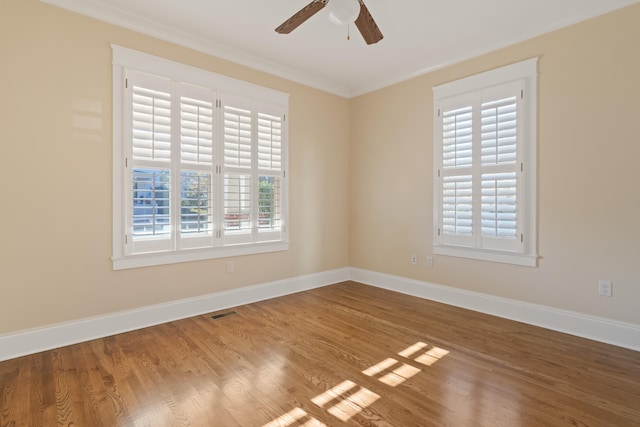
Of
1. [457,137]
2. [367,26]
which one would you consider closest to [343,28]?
[367,26]

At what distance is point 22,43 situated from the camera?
8.25ft

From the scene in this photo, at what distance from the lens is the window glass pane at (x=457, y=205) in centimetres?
366

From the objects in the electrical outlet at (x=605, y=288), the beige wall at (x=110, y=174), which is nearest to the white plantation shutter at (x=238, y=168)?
the beige wall at (x=110, y=174)

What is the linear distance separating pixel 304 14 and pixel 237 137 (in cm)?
173

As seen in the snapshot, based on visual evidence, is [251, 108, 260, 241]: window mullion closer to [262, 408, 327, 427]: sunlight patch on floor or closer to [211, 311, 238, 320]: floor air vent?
[211, 311, 238, 320]: floor air vent

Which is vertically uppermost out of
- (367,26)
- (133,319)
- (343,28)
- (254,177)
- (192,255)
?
(343,28)

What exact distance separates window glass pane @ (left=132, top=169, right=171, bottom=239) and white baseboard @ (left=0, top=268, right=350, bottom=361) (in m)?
0.77

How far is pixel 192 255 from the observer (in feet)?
11.2

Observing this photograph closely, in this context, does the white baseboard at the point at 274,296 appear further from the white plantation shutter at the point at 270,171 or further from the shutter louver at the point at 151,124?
the shutter louver at the point at 151,124

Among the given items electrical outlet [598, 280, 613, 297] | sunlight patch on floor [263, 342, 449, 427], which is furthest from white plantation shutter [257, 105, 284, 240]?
electrical outlet [598, 280, 613, 297]

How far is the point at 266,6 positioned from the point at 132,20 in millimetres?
1296

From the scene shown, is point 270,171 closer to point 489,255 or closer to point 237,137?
point 237,137

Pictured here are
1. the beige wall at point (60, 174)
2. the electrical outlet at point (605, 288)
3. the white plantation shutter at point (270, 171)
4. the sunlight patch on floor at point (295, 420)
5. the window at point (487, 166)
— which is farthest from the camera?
the white plantation shutter at point (270, 171)

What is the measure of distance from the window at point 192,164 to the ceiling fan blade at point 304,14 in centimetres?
139
